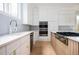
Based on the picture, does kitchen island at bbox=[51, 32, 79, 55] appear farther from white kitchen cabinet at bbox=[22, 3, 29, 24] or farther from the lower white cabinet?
white kitchen cabinet at bbox=[22, 3, 29, 24]

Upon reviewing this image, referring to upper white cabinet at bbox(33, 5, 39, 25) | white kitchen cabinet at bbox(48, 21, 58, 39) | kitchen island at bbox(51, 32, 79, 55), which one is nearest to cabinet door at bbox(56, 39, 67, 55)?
kitchen island at bbox(51, 32, 79, 55)

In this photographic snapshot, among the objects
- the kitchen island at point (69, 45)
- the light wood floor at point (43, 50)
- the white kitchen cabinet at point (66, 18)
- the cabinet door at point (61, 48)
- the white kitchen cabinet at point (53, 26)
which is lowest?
the light wood floor at point (43, 50)

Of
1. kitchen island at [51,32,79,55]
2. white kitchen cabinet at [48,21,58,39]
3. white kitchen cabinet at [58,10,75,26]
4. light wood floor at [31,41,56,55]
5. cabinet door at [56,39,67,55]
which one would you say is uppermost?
white kitchen cabinet at [58,10,75,26]

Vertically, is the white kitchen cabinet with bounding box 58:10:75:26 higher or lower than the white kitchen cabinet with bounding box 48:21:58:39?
higher

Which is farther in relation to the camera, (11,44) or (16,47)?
(16,47)

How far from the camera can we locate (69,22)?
1027cm

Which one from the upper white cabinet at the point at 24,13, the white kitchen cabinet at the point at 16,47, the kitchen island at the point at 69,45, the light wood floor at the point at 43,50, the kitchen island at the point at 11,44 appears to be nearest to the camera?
the kitchen island at the point at 11,44

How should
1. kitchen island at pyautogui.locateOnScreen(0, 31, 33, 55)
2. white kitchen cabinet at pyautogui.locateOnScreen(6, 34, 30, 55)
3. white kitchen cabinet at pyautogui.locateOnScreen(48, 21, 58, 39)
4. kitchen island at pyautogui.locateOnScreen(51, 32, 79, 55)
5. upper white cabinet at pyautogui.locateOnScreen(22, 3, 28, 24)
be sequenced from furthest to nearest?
white kitchen cabinet at pyautogui.locateOnScreen(48, 21, 58, 39) → upper white cabinet at pyautogui.locateOnScreen(22, 3, 28, 24) → kitchen island at pyautogui.locateOnScreen(51, 32, 79, 55) → white kitchen cabinet at pyautogui.locateOnScreen(6, 34, 30, 55) → kitchen island at pyautogui.locateOnScreen(0, 31, 33, 55)

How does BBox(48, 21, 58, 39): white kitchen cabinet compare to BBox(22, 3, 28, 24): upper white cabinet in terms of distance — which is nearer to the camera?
BBox(22, 3, 28, 24): upper white cabinet

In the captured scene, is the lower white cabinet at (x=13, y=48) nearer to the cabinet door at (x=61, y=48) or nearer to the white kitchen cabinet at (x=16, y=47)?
the white kitchen cabinet at (x=16, y=47)

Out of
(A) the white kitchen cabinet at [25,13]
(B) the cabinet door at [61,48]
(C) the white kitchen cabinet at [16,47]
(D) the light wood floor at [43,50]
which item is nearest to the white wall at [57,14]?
(A) the white kitchen cabinet at [25,13]

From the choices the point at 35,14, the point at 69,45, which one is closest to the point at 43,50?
the point at 69,45

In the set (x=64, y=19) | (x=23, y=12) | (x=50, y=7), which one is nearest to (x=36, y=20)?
(x=50, y=7)

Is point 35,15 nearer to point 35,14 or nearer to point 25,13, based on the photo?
point 35,14
